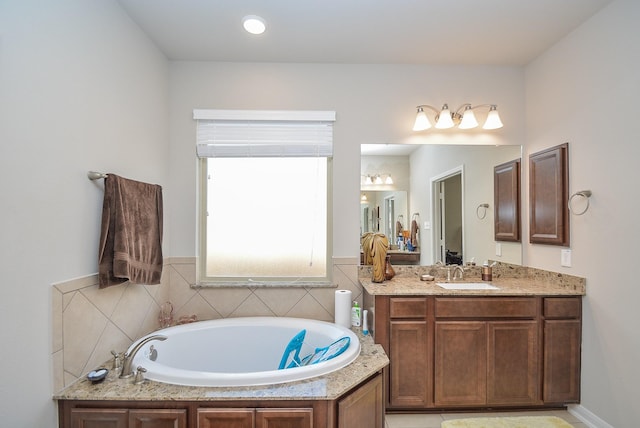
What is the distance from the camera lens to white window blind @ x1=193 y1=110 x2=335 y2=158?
269cm

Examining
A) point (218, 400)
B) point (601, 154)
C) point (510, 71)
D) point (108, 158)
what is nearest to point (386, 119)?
point (510, 71)

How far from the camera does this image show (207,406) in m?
1.49

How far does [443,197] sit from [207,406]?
7.88 feet

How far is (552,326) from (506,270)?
2.06ft

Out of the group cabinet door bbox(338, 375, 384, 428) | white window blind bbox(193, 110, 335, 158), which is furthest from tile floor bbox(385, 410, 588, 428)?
white window blind bbox(193, 110, 335, 158)

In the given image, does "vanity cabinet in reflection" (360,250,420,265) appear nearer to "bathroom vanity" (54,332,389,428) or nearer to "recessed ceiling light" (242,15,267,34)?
"bathroom vanity" (54,332,389,428)

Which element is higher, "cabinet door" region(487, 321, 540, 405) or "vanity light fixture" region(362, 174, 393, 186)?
"vanity light fixture" region(362, 174, 393, 186)

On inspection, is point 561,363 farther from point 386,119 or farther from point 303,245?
point 386,119

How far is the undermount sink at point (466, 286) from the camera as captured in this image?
2429 mm

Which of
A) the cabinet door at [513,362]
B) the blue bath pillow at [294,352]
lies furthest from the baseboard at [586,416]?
the blue bath pillow at [294,352]

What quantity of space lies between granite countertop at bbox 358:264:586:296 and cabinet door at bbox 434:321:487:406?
260 mm

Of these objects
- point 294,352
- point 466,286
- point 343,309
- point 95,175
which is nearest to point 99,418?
point 294,352

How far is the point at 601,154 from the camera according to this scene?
2096 mm

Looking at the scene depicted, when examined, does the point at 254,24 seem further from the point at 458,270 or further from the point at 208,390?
the point at 458,270
